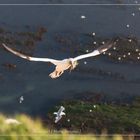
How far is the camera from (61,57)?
20.8 ft

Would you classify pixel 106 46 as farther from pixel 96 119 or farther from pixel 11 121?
pixel 11 121

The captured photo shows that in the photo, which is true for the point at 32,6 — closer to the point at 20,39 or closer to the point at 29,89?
the point at 20,39

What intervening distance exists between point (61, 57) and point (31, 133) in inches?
45.2

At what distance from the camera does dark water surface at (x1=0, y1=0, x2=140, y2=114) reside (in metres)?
6.29

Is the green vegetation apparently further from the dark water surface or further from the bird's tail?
the bird's tail

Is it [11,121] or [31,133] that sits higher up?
[11,121]

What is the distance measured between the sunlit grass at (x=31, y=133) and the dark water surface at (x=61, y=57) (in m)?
0.24

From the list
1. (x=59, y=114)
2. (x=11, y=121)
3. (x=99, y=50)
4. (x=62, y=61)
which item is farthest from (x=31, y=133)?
(x=99, y=50)

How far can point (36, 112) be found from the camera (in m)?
6.26

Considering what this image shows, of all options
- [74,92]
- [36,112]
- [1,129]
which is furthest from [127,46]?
[1,129]

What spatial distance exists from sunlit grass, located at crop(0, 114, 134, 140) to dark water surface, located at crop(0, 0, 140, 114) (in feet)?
0.80

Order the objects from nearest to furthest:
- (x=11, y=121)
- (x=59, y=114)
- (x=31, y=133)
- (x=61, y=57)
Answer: (x=31, y=133) → (x=11, y=121) → (x=59, y=114) → (x=61, y=57)

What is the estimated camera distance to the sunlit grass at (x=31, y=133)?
5.29 m

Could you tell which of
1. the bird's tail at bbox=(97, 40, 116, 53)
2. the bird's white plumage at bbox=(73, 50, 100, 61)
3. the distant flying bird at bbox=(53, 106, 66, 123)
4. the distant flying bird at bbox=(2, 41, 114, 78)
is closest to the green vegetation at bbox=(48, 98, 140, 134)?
the distant flying bird at bbox=(53, 106, 66, 123)
